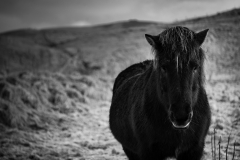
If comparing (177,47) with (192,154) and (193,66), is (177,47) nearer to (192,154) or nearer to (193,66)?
(193,66)

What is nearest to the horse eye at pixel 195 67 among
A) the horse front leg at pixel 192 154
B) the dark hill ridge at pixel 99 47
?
the horse front leg at pixel 192 154

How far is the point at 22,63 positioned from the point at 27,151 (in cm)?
1167

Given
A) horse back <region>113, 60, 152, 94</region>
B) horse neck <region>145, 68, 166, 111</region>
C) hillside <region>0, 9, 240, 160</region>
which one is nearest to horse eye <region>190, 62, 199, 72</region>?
horse neck <region>145, 68, 166, 111</region>

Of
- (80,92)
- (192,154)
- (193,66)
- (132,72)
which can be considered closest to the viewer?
(193,66)

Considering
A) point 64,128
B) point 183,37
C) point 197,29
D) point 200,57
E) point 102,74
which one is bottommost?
point 64,128

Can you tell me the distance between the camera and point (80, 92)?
10586mm

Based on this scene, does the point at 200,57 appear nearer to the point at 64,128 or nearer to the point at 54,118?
the point at 64,128

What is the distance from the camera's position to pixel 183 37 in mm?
2637

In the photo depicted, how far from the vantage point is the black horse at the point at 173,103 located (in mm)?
2392

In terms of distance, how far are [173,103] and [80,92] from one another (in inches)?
339

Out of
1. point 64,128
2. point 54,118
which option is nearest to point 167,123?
point 64,128

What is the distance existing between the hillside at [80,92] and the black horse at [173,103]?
801mm

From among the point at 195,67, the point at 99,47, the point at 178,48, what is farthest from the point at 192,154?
the point at 99,47

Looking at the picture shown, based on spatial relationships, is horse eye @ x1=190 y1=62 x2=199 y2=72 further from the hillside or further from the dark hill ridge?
the dark hill ridge
